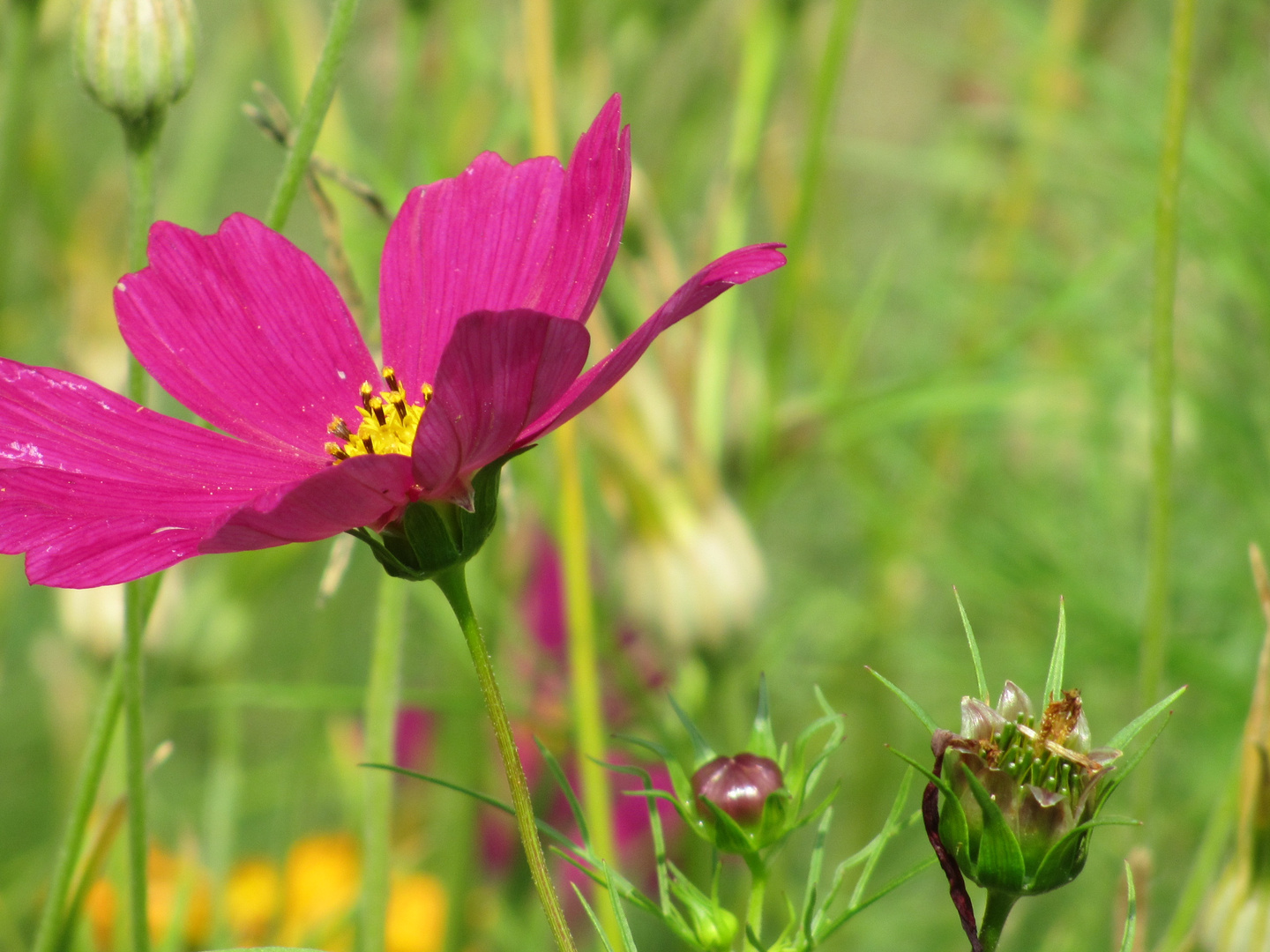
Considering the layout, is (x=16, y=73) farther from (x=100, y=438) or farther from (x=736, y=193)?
(x=736, y=193)

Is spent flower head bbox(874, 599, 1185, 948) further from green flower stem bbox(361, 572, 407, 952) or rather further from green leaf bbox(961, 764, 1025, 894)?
green flower stem bbox(361, 572, 407, 952)

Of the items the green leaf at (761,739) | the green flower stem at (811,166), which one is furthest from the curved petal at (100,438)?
the green flower stem at (811,166)

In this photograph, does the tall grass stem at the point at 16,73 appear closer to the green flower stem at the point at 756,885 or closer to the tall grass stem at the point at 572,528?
the tall grass stem at the point at 572,528

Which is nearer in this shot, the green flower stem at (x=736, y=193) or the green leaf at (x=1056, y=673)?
the green leaf at (x=1056, y=673)

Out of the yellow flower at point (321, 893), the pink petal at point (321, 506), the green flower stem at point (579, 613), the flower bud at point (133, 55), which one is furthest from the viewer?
the yellow flower at point (321, 893)

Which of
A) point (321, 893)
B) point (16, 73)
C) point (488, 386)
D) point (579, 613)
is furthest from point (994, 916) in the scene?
point (321, 893)

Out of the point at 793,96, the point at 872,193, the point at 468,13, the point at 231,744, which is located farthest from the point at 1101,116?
the point at 231,744
